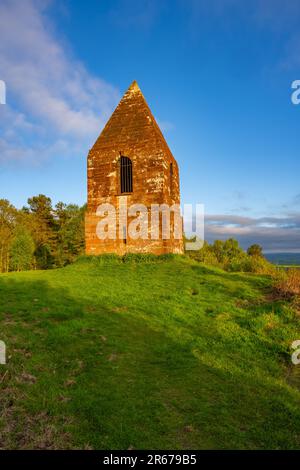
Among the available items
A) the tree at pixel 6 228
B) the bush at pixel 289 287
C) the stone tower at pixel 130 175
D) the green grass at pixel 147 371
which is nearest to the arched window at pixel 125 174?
the stone tower at pixel 130 175

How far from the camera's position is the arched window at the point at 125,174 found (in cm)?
1944

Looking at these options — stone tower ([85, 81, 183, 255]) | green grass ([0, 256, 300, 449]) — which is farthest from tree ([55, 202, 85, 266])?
green grass ([0, 256, 300, 449])

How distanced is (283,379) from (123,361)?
10.5ft

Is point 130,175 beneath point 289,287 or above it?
above

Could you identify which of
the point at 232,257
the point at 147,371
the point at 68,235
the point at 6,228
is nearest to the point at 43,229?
the point at 68,235

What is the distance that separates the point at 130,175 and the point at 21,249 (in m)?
23.0

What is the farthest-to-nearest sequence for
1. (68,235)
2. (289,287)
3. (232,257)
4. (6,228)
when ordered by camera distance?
1. (68,235)
2. (6,228)
3. (232,257)
4. (289,287)

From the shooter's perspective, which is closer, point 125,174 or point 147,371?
point 147,371

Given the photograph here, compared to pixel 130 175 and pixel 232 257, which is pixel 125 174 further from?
pixel 232 257

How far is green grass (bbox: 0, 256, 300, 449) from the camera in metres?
4.10

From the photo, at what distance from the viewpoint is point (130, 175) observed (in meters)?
19.6

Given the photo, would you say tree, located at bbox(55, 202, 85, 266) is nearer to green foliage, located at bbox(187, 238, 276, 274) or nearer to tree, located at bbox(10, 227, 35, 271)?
tree, located at bbox(10, 227, 35, 271)
